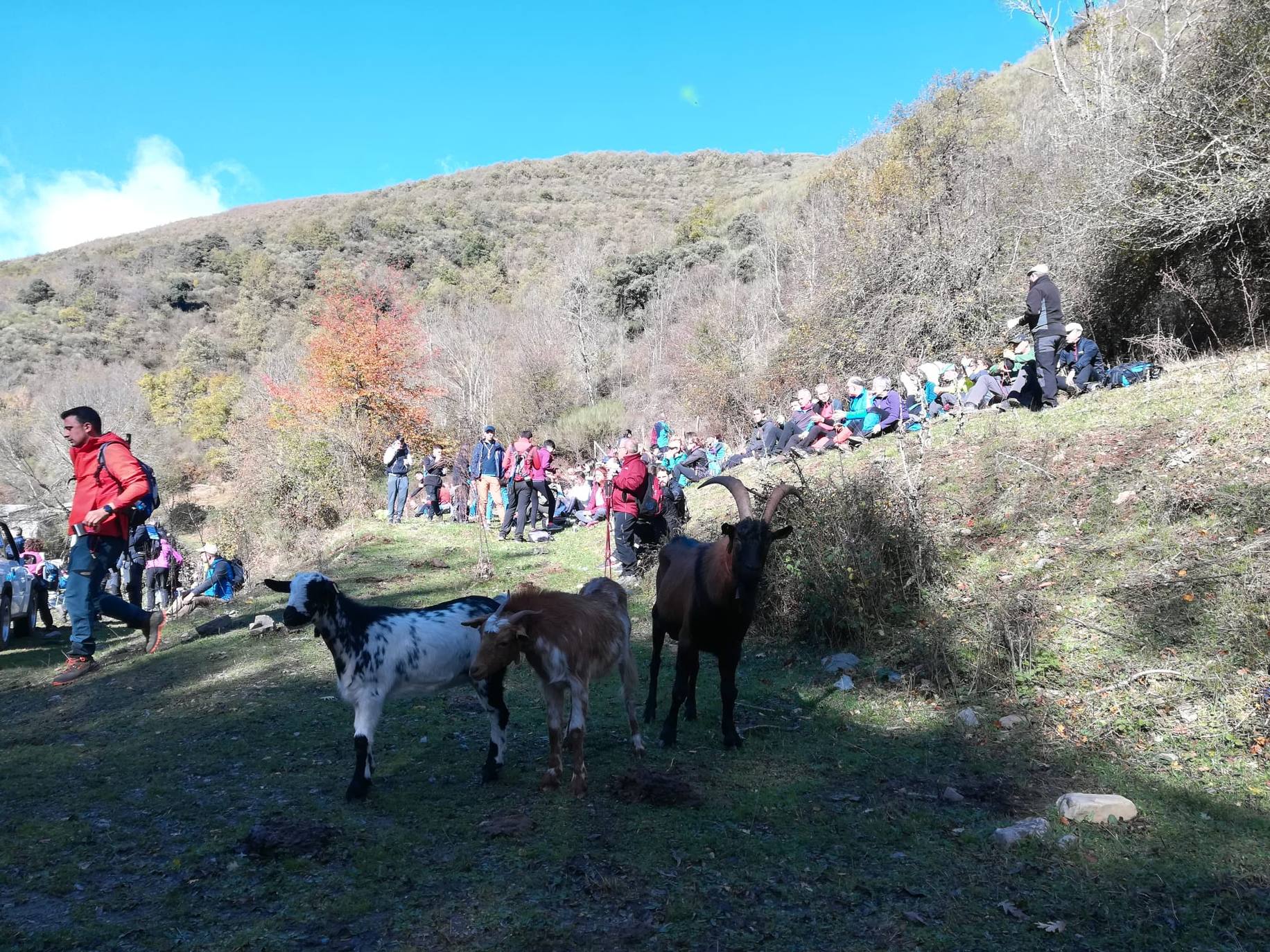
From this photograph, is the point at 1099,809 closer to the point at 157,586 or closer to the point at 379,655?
the point at 379,655

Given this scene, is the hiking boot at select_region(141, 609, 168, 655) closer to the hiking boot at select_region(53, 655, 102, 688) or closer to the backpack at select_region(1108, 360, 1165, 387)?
the hiking boot at select_region(53, 655, 102, 688)

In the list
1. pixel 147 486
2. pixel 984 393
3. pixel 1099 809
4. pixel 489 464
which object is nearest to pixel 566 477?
pixel 489 464

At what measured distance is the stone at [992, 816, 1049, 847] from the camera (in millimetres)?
4461

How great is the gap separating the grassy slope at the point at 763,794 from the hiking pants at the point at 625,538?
355 centimetres

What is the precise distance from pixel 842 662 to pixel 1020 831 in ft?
11.1

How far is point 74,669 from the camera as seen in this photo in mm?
8250

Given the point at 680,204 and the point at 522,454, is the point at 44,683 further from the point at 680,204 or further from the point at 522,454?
the point at 680,204

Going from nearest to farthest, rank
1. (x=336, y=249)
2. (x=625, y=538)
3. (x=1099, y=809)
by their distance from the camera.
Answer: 1. (x=1099, y=809)
2. (x=625, y=538)
3. (x=336, y=249)

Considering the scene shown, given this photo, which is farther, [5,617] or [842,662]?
[5,617]

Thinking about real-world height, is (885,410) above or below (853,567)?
above

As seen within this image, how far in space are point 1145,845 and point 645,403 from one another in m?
33.5

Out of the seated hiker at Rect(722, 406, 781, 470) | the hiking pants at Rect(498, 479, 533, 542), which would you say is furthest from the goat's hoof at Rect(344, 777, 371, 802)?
the hiking pants at Rect(498, 479, 533, 542)

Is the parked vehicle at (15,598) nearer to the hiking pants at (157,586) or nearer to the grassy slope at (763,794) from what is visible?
the grassy slope at (763,794)

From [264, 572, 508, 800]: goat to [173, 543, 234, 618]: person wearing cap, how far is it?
30.2 ft
